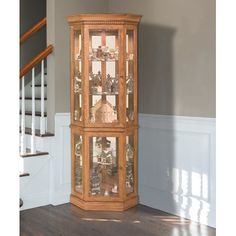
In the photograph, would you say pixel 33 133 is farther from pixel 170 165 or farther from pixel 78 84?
pixel 170 165

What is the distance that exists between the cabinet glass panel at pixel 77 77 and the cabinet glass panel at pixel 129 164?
1.82 ft

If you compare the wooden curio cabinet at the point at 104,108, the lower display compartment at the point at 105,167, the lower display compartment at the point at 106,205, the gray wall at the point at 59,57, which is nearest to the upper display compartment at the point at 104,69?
the wooden curio cabinet at the point at 104,108

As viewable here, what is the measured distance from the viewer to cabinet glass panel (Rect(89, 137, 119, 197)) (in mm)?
3770

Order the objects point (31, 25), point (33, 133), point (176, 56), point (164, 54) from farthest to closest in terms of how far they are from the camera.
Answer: point (31, 25) < point (33, 133) < point (164, 54) < point (176, 56)

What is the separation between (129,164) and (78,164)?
53cm

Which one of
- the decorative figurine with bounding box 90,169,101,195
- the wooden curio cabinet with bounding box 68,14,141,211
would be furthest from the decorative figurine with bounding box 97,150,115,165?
the decorative figurine with bounding box 90,169,101,195

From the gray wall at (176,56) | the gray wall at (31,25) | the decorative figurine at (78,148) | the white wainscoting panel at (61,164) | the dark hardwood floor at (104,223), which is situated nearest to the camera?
the dark hardwood floor at (104,223)

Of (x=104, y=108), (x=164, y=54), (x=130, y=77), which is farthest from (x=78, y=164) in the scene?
(x=164, y=54)

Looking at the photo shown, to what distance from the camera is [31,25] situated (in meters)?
5.57

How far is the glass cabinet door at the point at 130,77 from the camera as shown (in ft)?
12.2

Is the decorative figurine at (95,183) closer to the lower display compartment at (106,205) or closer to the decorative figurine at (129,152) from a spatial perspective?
the lower display compartment at (106,205)

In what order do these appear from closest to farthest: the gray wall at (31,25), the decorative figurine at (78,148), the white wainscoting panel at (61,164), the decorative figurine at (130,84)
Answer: the decorative figurine at (130,84) < the decorative figurine at (78,148) < the white wainscoting panel at (61,164) < the gray wall at (31,25)
